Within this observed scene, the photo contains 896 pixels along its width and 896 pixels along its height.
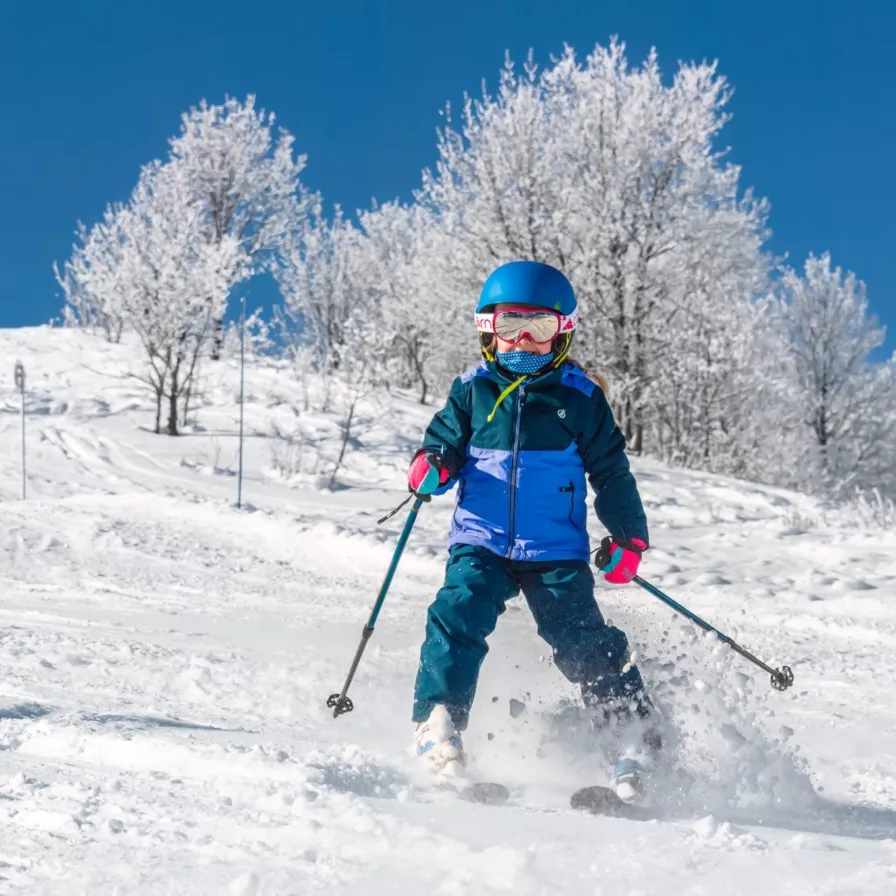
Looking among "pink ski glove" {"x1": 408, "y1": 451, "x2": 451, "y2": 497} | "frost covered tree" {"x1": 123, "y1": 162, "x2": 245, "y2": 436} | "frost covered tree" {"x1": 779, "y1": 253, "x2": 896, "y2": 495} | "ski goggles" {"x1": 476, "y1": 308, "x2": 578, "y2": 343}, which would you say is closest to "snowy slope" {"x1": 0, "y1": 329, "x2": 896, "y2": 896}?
"pink ski glove" {"x1": 408, "y1": 451, "x2": 451, "y2": 497}

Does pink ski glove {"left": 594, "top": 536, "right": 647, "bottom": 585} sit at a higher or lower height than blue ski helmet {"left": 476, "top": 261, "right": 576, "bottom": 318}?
lower

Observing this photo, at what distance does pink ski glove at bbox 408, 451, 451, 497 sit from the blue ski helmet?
0.54 meters

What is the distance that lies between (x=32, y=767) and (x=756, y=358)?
20497mm

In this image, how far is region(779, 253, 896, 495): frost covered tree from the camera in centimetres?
2370

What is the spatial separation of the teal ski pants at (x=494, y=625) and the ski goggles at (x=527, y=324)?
71 cm

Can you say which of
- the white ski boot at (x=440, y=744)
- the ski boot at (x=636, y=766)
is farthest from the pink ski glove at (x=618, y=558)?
the white ski boot at (x=440, y=744)

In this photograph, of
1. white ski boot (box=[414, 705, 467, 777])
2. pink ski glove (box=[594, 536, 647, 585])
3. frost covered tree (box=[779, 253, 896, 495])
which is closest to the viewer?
white ski boot (box=[414, 705, 467, 777])

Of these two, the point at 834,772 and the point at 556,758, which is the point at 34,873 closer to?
the point at 556,758

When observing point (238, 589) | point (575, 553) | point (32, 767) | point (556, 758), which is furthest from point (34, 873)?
point (238, 589)

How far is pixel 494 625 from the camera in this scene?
111 inches

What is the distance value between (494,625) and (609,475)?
0.62 metres

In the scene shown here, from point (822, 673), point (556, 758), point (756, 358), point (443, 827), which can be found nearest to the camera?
point (443, 827)

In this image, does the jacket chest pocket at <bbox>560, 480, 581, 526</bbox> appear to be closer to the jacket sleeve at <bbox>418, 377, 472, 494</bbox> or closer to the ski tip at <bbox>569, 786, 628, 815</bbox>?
the jacket sleeve at <bbox>418, 377, 472, 494</bbox>

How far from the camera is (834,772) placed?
2.97 m
